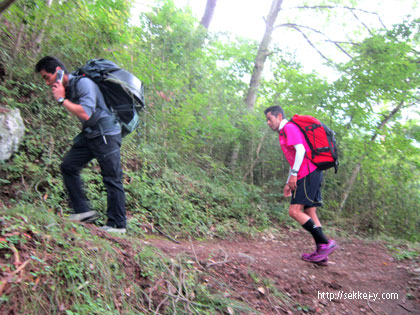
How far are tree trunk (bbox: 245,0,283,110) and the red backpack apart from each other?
5.38 meters

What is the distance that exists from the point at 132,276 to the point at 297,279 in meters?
2.04

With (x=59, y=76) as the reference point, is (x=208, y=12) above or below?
above

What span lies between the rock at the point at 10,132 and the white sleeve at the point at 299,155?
3.67 metres

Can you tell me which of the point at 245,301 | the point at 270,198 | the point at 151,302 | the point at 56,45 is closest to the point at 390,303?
the point at 245,301

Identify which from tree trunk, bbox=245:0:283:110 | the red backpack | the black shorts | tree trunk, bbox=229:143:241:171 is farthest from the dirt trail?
tree trunk, bbox=245:0:283:110

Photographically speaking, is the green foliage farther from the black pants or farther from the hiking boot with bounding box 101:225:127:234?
the black pants

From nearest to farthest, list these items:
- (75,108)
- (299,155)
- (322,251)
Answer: (75,108), (299,155), (322,251)

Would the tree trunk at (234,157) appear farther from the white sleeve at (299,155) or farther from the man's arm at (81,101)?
the man's arm at (81,101)

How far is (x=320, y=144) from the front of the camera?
4.22m

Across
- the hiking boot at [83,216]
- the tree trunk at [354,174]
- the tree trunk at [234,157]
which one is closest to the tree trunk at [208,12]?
the tree trunk at [234,157]

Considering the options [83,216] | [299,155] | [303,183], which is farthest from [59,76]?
[303,183]

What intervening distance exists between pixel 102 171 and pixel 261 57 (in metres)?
7.92

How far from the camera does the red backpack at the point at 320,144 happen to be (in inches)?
165

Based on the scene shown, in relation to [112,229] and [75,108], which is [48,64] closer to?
[75,108]
